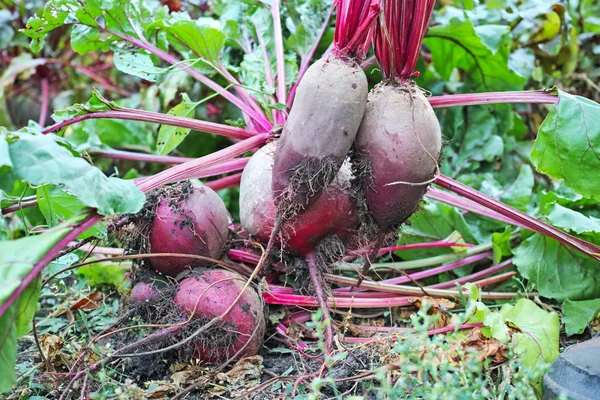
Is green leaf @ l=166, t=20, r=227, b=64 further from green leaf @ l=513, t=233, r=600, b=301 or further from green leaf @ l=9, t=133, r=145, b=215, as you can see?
green leaf @ l=513, t=233, r=600, b=301

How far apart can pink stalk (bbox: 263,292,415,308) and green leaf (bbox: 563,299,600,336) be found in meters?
0.55

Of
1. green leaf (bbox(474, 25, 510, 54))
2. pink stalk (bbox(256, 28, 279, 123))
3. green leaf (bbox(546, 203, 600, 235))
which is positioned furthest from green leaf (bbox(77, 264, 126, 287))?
green leaf (bbox(474, 25, 510, 54))

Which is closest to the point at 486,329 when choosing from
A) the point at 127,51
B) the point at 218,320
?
the point at 218,320

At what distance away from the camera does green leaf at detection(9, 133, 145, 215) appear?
1393mm

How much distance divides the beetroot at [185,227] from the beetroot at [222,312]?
0.32 feet

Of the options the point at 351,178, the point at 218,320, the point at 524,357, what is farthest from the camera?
the point at 351,178

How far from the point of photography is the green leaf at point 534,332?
1.74 m

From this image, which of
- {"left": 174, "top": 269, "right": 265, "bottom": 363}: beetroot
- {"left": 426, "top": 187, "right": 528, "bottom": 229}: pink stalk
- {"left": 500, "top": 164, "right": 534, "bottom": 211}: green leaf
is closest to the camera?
{"left": 174, "top": 269, "right": 265, "bottom": 363}: beetroot

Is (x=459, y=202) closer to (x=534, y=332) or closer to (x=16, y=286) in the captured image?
(x=534, y=332)

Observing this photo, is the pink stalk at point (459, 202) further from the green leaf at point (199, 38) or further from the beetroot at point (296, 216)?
the green leaf at point (199, 38)

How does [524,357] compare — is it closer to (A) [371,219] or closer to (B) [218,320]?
(A) [371,219]

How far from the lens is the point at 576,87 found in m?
3.99

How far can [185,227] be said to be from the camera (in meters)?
1.95

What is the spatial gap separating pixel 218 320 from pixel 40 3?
12.9 ft
